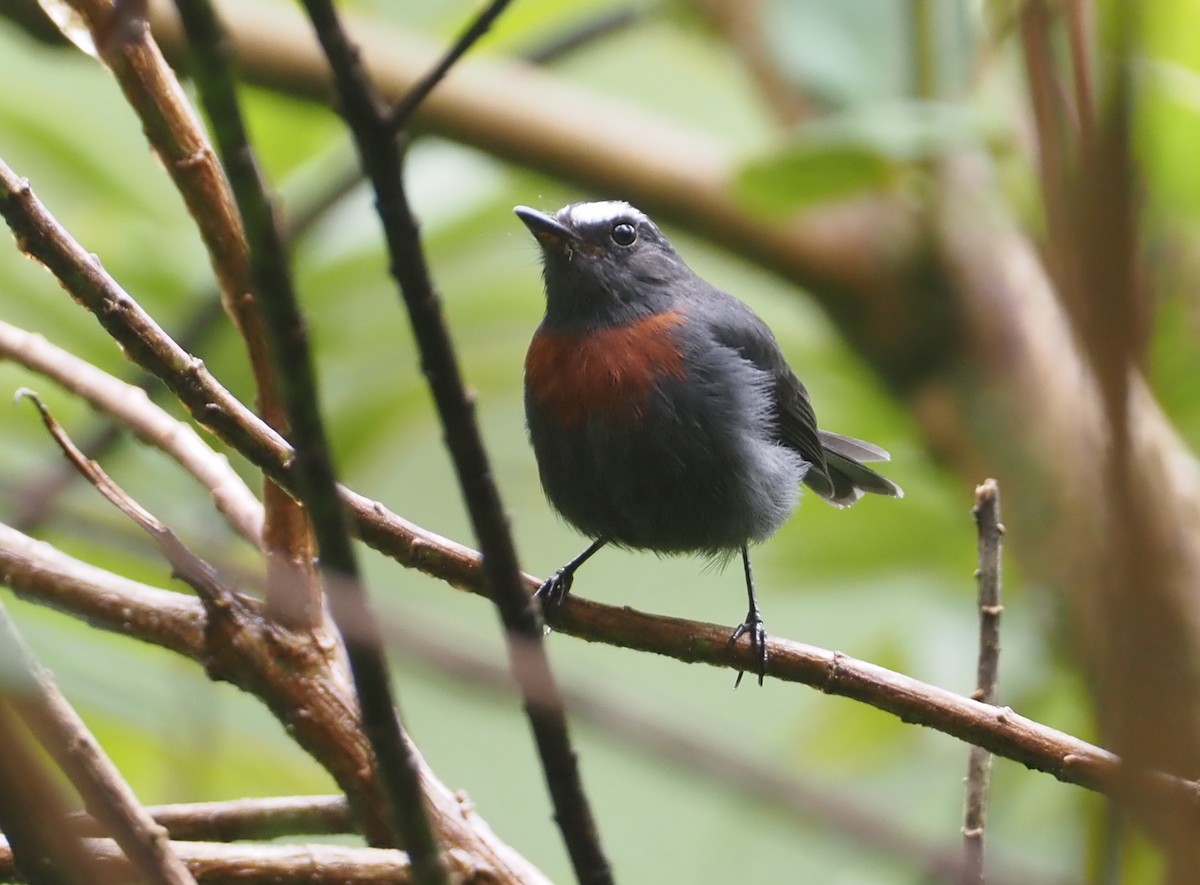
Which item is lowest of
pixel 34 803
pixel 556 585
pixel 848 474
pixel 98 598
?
pixel 34 803

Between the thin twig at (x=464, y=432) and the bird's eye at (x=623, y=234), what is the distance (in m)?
2.43

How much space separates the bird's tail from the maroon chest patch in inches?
29.0

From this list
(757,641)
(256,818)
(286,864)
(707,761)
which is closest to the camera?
(707,761)

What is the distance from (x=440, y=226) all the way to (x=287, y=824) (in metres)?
2.08

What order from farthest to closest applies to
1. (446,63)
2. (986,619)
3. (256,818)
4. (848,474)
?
(848,474) → (986,619) → (256,818) → (446,63)

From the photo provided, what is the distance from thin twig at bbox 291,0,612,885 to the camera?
2.43 feet

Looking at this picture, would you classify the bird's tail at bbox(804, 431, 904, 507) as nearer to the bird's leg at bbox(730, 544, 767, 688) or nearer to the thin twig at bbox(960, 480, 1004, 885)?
the bird's leg at bbox(730, 544, 767, 688)

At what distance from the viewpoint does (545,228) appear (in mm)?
2938

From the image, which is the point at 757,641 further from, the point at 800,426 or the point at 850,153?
the point at 850,153

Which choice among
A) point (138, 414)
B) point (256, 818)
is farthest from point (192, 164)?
point (256, 818)

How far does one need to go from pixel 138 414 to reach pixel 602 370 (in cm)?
111

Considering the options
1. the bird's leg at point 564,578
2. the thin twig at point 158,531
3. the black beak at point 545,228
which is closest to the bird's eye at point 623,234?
the black beak at point 545,228

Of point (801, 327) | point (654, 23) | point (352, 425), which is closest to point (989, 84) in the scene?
point (654, 23)

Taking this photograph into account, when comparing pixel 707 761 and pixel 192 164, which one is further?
pixel 192 164
